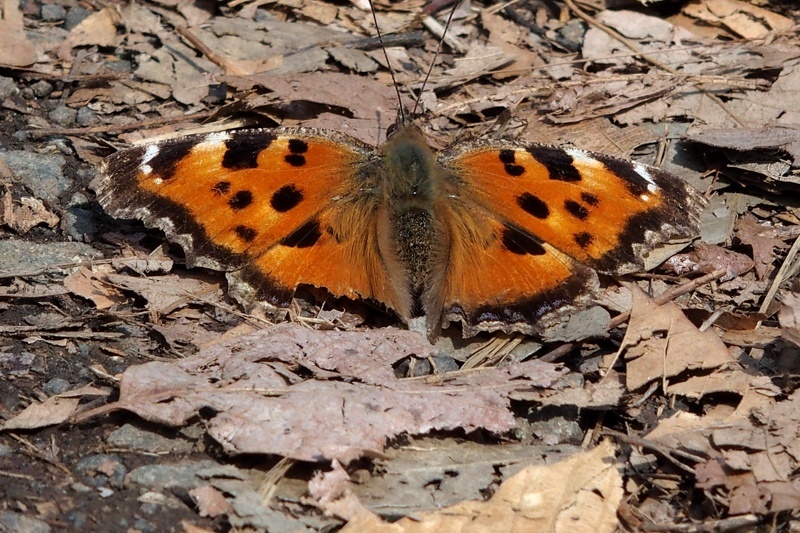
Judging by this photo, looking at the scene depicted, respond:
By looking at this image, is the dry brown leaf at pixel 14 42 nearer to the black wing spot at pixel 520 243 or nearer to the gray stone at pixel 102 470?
the gray stone at pixel 102 470

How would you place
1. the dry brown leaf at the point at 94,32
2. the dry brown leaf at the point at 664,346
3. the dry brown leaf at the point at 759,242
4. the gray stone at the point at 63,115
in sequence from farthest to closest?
1. the dry brown leaf at the point at 94,32
2. the gray stone at the point at 63,115
3. the dry brown leaf at the point at 759,242
4. the dry brown leaf at the point at 664,346

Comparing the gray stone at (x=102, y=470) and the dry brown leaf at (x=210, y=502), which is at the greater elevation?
the dry brown leaf at (x=210, y=502)

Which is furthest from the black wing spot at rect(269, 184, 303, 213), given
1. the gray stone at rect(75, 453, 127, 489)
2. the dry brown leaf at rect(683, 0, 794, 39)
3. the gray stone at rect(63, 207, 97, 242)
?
the dry brown leaf at rect(683, 0, 794, 39)

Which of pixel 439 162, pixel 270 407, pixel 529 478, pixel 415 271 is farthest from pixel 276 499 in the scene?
pixel 439 162

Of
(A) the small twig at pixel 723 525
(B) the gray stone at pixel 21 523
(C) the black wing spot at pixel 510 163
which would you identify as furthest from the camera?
(C) the black wing spot at pixel 510 163

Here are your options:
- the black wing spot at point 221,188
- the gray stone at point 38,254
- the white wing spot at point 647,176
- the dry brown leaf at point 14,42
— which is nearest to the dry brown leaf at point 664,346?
the white wing spot at point 647,176

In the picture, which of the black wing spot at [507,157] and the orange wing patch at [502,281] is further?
the black wing spot at [507,157]

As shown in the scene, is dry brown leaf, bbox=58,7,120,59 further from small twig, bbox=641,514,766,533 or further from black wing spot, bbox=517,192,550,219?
small twig, bbox=641,514,766,533
